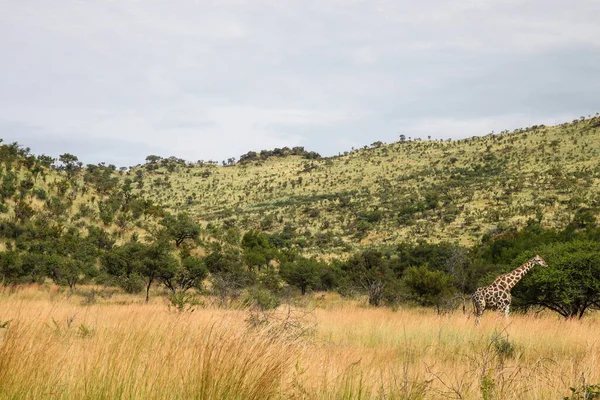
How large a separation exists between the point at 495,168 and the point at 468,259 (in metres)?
48.3

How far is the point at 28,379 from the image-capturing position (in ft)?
10.3

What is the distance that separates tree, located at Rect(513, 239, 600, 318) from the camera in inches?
612

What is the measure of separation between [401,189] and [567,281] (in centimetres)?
6332

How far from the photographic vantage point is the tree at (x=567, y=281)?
51.0 ft

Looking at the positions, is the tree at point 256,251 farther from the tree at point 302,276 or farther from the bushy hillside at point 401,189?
the bushy hillside at point 401,189

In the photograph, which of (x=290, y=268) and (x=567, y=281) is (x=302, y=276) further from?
(x=567, y=281)

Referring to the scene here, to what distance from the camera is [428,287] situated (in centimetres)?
2323

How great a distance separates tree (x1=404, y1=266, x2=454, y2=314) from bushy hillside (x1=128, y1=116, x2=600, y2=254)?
87.6ft

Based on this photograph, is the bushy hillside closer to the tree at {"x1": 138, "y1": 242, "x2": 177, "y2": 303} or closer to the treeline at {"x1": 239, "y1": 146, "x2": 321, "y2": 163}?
the treeline at {"x1": 239, "y1": 146, "x2": 321, "y2": 163}

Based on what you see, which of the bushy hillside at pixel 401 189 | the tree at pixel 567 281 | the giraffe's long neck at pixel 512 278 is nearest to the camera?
the giraffe's long neck at pixel 512 278

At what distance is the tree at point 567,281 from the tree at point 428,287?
181 inches

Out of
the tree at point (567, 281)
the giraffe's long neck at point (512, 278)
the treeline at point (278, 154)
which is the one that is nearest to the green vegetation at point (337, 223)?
the tree at point (567, 281)

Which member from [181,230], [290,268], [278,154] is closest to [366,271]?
[290,268]

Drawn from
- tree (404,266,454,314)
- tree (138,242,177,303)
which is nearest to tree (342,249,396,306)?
tree (404,266,454,314)
